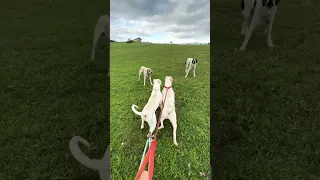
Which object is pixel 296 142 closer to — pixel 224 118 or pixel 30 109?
pixel 224 118

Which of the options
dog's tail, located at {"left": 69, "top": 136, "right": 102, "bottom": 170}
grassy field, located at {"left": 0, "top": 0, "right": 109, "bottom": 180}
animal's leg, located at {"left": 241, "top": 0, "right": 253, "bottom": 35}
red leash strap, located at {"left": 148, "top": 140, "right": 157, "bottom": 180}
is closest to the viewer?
red leash strap, located at {"left": 148, "top": 140, "right": 157, "bottom": 180}

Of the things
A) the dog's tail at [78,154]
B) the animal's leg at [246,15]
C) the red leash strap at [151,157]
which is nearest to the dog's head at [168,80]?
the red leash strap at [151,157]

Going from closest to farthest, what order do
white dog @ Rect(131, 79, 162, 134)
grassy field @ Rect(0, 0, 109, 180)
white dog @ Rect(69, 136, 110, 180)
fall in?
white dog @ Rect(131, 79, 162, 134), white dog @ Rect(69, 136, 110, 180), grassy field @ Rect(0, 0, 109, 180)

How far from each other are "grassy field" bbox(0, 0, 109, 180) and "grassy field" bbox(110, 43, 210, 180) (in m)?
0.90

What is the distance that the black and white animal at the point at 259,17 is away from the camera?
16.5 feet

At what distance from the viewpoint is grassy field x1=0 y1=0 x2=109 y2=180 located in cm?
381

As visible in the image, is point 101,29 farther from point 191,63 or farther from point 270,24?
point 191,63

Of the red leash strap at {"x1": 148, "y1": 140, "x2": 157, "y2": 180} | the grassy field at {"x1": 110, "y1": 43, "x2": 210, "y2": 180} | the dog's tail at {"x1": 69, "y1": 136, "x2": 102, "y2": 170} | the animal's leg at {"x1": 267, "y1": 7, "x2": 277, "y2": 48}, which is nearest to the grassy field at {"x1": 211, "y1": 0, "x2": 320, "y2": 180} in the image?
the animal's leg at {"x1": 267, "y1": 7, "x2": 277, "y2": 48}

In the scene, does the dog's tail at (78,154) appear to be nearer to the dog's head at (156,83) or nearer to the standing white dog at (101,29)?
the dog's head at (156,83)

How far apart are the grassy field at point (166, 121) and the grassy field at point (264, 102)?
75 centimetres

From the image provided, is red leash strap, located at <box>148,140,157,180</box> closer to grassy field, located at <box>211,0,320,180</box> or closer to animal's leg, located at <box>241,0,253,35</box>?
grassy field, located at <box>211,0,320,180</box>

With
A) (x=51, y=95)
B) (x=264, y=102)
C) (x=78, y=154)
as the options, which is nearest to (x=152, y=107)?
(x=78, y=154)

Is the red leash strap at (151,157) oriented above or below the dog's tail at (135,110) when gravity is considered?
below

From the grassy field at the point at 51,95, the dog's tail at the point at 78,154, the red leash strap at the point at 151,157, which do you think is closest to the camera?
the red leash strap at the point at 151,157
